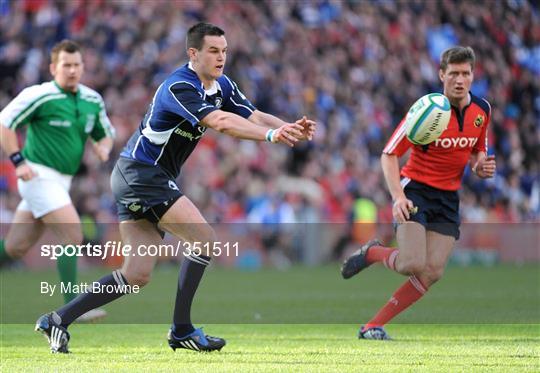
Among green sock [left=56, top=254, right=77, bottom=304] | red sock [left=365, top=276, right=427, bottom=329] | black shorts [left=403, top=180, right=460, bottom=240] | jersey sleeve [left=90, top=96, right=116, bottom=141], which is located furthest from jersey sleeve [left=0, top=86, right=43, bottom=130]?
red sock [left=365, top=276, right=427, bottom=329]

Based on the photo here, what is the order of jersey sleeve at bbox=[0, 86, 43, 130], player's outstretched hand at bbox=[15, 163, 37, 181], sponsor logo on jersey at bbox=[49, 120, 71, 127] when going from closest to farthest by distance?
player's outstretched hand at bbox=[15, 163, 37, 181] < jersey sleeve at bbox=[0, 86, 43, 130] < sponsor logo on jersey at bbox=[49, 120, 71, 127]

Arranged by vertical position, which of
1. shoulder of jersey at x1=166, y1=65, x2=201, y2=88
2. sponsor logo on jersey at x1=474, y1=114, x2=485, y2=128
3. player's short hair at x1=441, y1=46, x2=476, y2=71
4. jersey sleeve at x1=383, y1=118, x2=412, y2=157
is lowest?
jersey sleeve at x1=383, y1=118, x2=412, y2=157

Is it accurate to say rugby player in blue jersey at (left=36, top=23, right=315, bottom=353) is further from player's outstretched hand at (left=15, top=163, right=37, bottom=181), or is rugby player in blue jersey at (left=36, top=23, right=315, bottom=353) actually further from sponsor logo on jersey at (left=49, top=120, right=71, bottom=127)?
sponsor logo on jersey at (left=49, top=120, right=71, bottom=127)

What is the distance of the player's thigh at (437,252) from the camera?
28.9ft

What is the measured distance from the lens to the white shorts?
32.4 feet

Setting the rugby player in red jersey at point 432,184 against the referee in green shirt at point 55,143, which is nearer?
the rugby player in red jersey at point 432,184

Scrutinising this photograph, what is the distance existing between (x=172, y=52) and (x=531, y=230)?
26.7 feet

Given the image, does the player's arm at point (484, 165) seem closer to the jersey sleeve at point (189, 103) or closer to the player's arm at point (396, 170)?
the player's arm at point (396, 170)

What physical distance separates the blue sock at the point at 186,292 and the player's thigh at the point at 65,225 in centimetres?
217

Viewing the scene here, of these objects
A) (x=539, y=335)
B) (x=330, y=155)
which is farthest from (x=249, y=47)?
(x=539, y=335)

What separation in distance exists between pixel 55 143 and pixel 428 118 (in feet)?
11.9

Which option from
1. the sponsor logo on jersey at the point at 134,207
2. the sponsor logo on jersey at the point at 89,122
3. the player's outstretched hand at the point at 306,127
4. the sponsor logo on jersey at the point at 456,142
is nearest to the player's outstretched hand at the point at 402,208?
the sponsor logo on jersey at the point at 456,142

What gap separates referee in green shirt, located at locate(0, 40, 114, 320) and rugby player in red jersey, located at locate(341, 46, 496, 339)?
2682 millimetres

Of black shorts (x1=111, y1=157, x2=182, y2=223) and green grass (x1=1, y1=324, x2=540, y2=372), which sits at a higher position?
black shorts (x1=111, y1=157, x2=182, y2=223)
